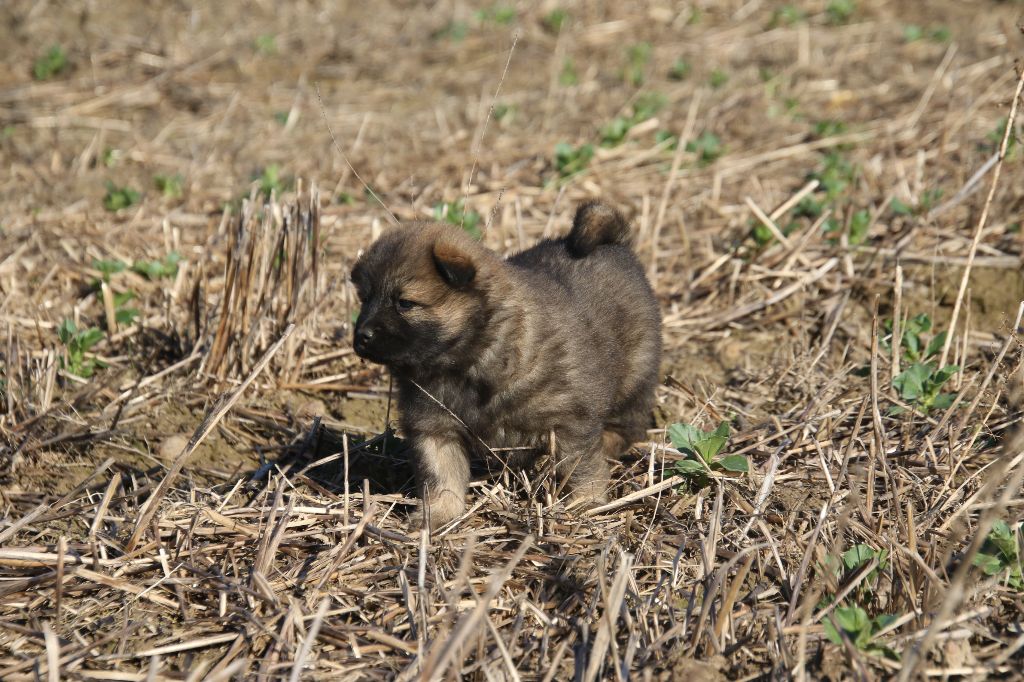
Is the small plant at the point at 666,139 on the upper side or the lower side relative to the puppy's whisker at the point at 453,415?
upper

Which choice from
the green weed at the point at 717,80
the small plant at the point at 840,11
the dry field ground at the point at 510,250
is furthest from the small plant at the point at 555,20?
the small plant at the point at 840,11

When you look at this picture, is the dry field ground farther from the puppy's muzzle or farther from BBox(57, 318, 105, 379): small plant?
the puppy's muzzle

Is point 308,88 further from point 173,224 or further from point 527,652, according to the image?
point 527,652

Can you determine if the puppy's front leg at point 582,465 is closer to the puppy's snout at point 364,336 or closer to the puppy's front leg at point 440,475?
the puppy's front leg at point 440,475

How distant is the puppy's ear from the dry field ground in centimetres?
89

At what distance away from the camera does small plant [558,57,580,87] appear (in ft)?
31.8

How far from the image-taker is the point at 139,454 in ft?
16.1

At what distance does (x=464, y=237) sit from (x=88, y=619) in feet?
6.45

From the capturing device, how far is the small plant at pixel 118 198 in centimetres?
750

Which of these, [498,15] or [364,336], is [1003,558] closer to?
[364,336]

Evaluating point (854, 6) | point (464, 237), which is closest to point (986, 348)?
point (464, 237)

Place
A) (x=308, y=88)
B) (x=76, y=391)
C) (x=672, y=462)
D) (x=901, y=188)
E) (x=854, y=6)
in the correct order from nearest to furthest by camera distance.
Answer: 1. (x=672, y=462)
2. (x=76, y=391)
3. (x=901, y=188)
4. (x=308, y=88)
5. (x=854, y=6)

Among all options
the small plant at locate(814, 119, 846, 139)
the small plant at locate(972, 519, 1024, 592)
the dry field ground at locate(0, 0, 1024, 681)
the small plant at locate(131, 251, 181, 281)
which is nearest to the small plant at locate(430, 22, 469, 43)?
the dry field ground at locate(0, 0, 1024, 681)

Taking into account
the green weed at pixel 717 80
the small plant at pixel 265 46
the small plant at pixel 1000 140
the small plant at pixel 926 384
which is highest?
the small plant at pixel 265 46
